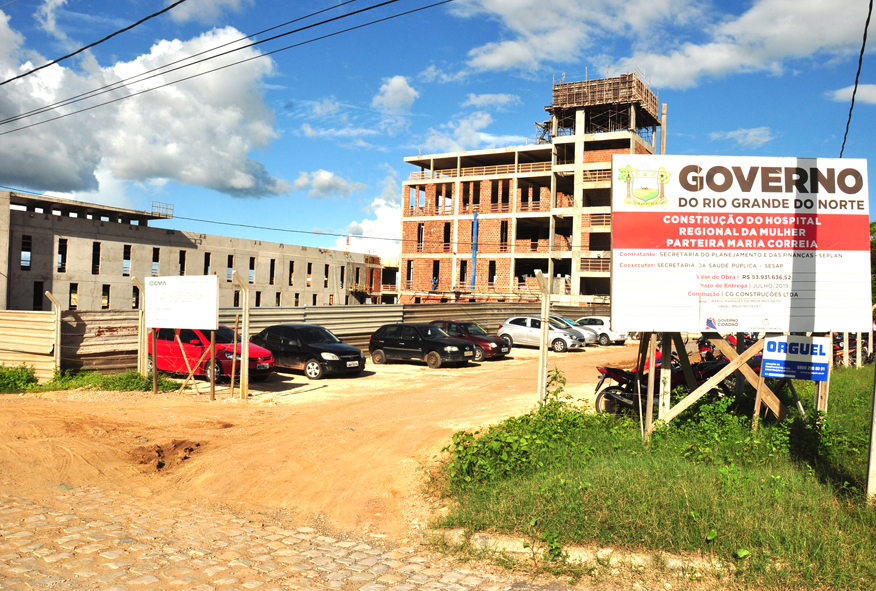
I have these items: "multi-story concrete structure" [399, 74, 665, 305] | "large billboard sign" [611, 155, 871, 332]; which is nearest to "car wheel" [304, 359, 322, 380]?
"large billboard sign" [611, 155, 871, 332]

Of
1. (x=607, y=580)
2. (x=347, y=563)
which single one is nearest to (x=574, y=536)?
(x=607, y=580)

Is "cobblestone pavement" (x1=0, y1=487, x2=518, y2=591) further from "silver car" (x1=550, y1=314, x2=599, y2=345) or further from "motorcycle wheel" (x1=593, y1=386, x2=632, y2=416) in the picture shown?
"silver car" (x1=550, y1=314, x2=599, y2=345)

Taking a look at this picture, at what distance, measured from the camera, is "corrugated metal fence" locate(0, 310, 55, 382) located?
15.2 metres

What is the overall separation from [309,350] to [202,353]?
115 inches

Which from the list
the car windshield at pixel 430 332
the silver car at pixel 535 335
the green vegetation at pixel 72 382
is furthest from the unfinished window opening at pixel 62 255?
the car windshield at pixel 430 332

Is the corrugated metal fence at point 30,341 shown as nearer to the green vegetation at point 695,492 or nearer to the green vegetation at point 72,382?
the green vegetation at point 72,382

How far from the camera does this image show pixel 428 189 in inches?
2372

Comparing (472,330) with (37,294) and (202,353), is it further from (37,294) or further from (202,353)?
(37,294)

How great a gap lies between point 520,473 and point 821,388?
5.00 m

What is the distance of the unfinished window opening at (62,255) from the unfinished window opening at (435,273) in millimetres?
32928

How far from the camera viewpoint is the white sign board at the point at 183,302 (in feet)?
46.4

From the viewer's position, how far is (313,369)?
17219 millimetres

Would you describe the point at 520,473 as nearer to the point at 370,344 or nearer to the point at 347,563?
the point at 347,563

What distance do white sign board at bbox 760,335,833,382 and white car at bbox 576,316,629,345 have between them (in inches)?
994
